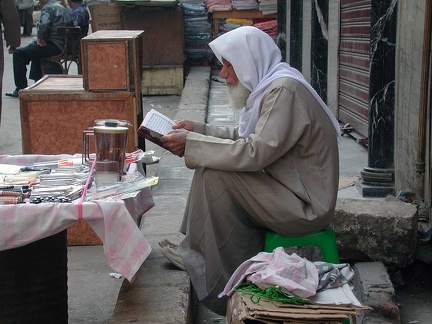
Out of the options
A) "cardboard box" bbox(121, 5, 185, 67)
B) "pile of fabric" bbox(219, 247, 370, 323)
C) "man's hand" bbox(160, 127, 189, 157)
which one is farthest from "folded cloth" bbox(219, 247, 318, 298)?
"cardboard box" bbox(121, 5, 185, 67)

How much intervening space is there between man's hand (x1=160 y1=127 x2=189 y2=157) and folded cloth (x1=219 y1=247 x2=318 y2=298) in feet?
2.48

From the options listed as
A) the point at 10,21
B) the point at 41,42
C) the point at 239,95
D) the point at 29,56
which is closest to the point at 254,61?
the point at 239,95

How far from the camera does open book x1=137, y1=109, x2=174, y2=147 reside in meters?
3.48

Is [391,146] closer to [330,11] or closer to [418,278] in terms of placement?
[418,278]

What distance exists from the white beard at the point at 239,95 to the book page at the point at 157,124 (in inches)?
12.1

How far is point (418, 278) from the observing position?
4398 mm

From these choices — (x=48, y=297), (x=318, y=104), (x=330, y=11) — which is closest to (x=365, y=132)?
(x=330, y=11)

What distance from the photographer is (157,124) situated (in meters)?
3.54

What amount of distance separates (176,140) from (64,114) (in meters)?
1.77

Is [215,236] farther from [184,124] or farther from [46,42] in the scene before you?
[46,42]

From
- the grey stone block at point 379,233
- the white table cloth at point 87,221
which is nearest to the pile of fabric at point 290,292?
the white table cloth at point 87,221

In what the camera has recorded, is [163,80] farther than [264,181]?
Yes

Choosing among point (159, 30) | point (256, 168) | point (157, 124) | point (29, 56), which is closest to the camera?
point (256, 168)

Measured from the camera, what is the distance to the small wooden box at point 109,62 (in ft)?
16.3
